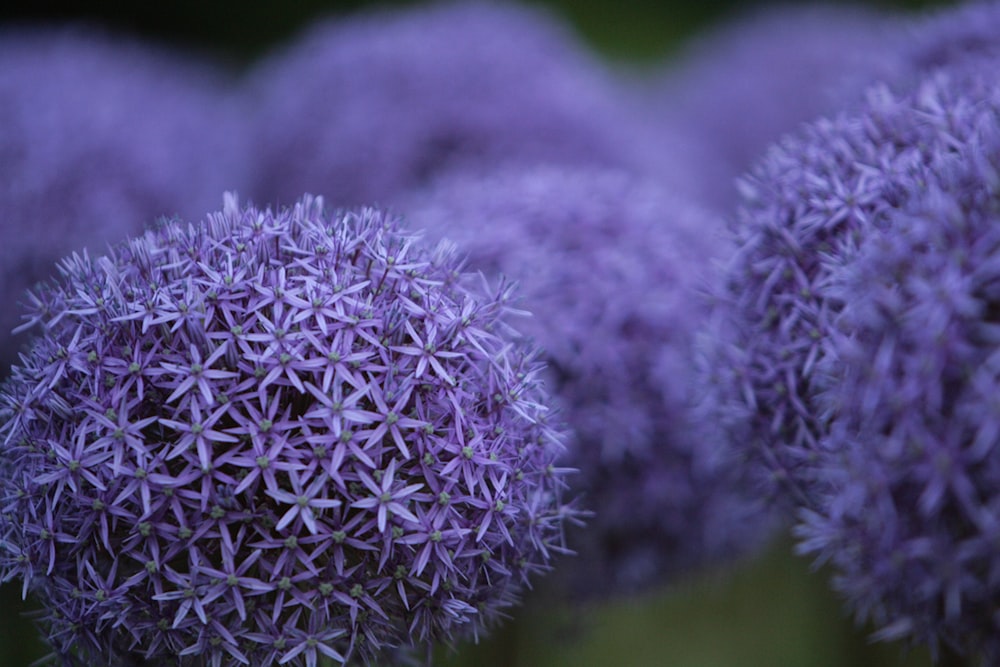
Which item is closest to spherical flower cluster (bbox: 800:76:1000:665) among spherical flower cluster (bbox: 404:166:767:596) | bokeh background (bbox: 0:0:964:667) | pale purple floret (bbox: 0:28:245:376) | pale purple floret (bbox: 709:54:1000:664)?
pale purple floret (bbox: 709:54:1000:664)

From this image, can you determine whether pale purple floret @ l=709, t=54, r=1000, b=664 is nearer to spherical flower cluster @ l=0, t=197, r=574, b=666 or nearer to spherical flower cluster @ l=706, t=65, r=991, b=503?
spherical flower cluster @ l=706, t=65, r=991, b=503

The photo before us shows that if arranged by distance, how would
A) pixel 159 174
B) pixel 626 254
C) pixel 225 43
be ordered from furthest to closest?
pixel 225 43 → pixel 159 174 → pixel 626 254

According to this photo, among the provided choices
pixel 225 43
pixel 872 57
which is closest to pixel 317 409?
pixel 872 57

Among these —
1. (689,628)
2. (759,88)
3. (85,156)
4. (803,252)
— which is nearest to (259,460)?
(803,252)

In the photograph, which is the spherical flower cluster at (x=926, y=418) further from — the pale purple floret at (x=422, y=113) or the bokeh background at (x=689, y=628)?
the pale purple floret at (x=422, y=113)

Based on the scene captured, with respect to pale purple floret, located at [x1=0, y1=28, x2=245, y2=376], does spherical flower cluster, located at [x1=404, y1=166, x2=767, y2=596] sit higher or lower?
lower

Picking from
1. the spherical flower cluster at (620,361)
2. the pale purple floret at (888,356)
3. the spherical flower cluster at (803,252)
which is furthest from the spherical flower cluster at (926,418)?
the spherical flower cluster at (620,361)

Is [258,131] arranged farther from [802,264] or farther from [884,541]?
[884,541]
